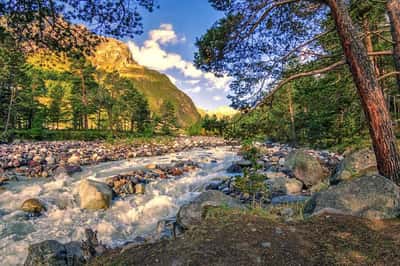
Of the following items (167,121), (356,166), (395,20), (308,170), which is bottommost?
(308,170)

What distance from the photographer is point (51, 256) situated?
9.25ft

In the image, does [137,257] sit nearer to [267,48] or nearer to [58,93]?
[267,48]

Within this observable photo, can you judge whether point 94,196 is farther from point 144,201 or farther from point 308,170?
point 308,170

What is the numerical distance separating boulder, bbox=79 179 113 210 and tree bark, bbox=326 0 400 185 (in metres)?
5.76

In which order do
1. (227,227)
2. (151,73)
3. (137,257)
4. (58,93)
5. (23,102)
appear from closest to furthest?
(137,257) < (227,227) < (23,102) < (58,93) < (151,73)

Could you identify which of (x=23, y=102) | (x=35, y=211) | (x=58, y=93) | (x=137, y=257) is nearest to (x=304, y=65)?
(x=137, y=257)

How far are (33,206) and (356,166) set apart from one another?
302 inches

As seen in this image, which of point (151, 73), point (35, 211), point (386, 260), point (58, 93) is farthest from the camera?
point (151, 73)

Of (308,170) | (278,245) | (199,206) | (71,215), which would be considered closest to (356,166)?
(308,170)

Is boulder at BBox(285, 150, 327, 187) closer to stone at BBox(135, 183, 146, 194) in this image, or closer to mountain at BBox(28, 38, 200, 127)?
stone at BBox(135, 183, 146, 194)

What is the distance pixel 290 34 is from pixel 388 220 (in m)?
4.39

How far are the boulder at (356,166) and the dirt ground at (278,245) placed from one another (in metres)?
3.01

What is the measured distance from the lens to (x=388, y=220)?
8.82 ft

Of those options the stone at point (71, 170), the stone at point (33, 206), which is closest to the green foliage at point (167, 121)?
the stone at point (71, 170)
